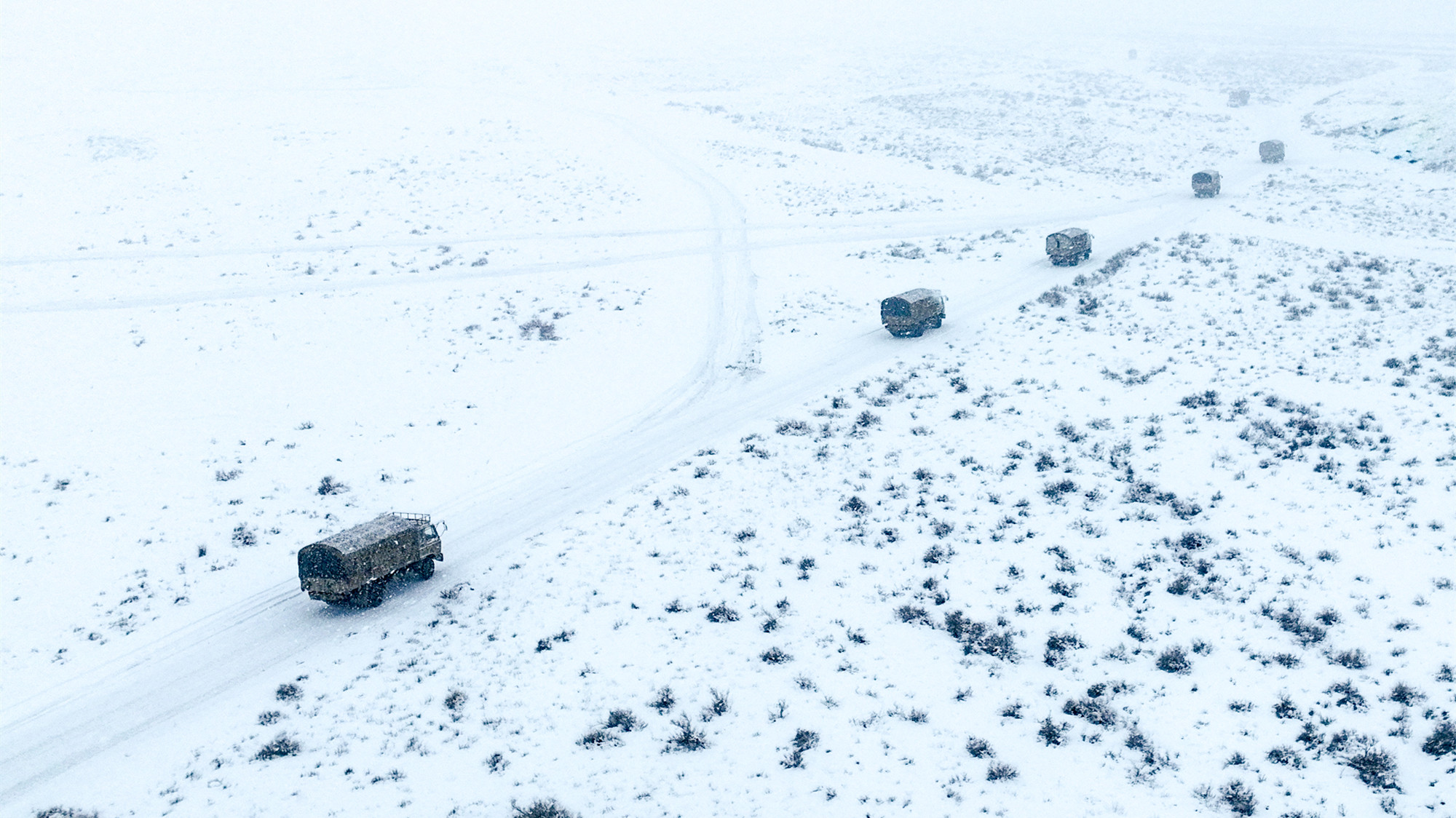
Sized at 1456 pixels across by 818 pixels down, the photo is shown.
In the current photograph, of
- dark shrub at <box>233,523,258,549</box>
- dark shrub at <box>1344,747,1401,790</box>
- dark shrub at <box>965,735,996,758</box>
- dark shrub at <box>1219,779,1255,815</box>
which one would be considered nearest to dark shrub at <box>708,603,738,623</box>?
dark shrub at <box>965,735,996,758</box>

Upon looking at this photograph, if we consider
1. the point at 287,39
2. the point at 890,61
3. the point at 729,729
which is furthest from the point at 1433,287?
the point at 287,39

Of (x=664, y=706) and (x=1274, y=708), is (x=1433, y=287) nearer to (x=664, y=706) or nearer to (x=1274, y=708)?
(x=1274, y=708)

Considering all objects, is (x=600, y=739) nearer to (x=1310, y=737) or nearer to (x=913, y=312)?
(x=1310, y=737)

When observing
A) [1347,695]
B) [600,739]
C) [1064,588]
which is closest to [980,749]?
[1064,588]

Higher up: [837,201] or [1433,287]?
[837,201]

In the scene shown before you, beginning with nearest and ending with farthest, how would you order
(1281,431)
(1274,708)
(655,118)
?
1. (1274,708)
2. (1281,431)
3. (655,118)

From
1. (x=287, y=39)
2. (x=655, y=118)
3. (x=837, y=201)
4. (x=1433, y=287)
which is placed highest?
(x=287, y=39)
